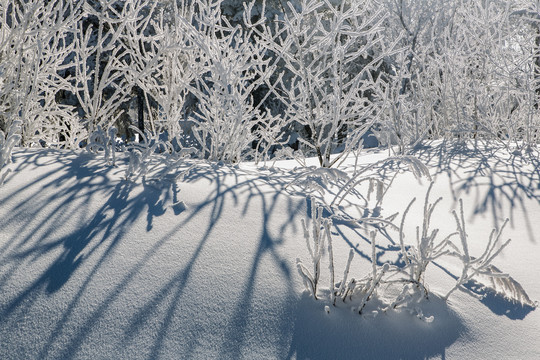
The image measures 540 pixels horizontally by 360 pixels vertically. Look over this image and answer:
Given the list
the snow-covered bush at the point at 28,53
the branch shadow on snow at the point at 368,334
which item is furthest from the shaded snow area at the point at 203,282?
the snow-covered bush at the point at 28,53

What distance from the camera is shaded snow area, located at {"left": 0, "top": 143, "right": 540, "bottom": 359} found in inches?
55.2

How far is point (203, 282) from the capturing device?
163 centimetres

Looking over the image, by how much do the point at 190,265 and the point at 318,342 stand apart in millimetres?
541

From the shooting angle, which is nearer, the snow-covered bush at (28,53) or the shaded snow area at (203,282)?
the shaded snow area at (203,282)

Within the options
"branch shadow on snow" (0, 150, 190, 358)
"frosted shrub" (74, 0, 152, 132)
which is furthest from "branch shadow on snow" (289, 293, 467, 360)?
"frosted shrub" (74, 0, 152, 132)

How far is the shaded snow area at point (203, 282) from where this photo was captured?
4.60 ft

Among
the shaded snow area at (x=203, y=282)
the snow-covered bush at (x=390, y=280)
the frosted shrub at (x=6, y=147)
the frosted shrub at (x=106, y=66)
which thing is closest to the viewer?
the shaded snow area at (x=203, y=282)

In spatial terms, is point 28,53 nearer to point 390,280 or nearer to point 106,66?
point 106,66

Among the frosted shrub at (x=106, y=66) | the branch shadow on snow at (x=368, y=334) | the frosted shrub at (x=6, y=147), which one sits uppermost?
the frosted shrub at (x=106, y=66)

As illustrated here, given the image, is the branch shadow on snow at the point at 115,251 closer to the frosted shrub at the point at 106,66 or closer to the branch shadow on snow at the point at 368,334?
the branch shadow on snow at the point at 368,334

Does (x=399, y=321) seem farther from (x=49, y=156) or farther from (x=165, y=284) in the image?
(x=49, y=156)

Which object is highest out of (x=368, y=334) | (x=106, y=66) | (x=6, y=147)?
(x=106, y=66)

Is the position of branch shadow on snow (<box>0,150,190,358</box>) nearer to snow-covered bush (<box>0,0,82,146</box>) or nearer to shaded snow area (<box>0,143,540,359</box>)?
shaded snow area (<box>0,143,540,359</box>)

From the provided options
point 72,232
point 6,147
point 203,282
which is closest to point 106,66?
point 6,147
